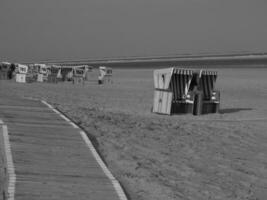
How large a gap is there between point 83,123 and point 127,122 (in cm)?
200

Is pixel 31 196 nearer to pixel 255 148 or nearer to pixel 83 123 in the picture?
pixel 83 123

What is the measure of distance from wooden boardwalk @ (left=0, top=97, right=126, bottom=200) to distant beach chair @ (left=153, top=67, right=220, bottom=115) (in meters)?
9.22

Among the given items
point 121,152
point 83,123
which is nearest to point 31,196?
point 121,152

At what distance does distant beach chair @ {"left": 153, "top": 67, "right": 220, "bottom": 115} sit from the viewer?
22.4 metres

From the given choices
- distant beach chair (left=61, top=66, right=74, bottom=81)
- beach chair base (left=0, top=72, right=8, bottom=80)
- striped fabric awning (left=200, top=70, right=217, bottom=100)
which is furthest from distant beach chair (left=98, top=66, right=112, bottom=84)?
striped fabric awning (left=200, top=70, right=217, bottom=100)

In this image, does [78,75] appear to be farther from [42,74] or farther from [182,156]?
[182,156]

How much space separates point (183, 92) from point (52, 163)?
14936 mm

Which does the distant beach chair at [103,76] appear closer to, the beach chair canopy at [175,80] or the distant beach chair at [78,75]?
the distant beach chair at [78,75]

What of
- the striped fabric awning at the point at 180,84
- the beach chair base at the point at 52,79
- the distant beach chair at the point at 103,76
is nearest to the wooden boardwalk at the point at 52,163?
the striped fabric awning at the point at 180,84

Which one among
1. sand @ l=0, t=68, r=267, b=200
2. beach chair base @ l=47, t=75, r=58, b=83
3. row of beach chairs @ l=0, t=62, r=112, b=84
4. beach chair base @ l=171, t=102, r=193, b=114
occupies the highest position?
row of beach chairs @ l=0, t=62, r=112, b=84

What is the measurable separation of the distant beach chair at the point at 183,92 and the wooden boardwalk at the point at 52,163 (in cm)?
922

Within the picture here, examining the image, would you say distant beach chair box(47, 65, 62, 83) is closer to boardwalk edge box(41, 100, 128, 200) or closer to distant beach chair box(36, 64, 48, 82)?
distant beach chair box(36, 64, 48, 82)

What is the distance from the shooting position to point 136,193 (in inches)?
348

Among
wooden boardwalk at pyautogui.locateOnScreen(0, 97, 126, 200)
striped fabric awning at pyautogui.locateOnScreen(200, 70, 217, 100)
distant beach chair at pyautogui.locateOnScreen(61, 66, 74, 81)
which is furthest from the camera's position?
distant beach chair at pyautogui.locateOnScreen(61, 66, 74, 81)
